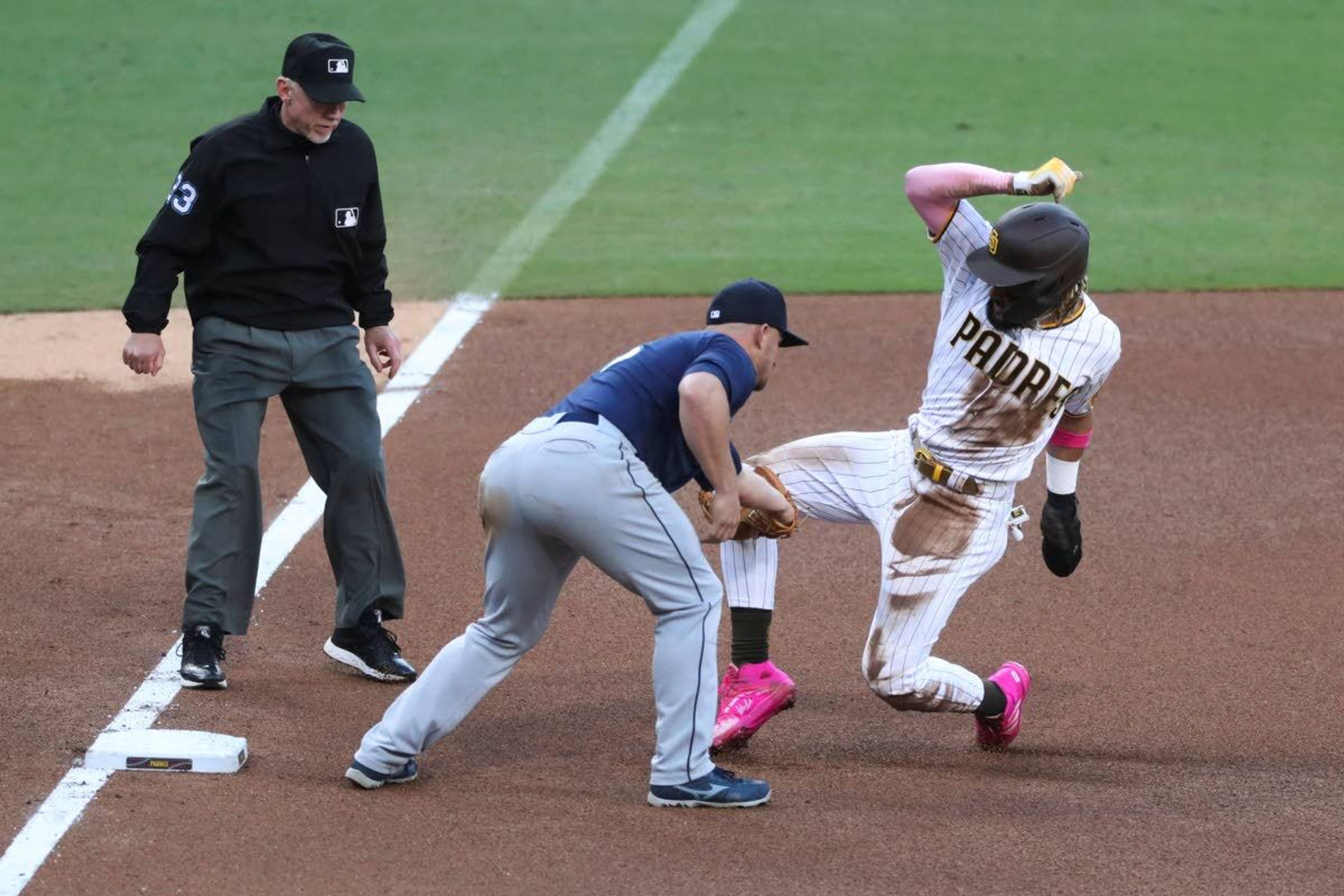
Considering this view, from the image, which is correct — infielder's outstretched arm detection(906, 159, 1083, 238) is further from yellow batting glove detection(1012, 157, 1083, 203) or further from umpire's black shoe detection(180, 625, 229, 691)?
umpire's black shoe detection(180, 625, 229, 691)

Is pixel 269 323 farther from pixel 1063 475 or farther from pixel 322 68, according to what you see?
pixel 1063 475

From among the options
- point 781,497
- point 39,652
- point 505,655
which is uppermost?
point 781,497

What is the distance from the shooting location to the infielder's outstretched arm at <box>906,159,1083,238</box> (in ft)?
17.4

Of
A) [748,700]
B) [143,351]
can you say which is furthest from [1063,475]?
[143,351]

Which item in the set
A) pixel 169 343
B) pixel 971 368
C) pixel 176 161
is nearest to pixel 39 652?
pixel 971 368

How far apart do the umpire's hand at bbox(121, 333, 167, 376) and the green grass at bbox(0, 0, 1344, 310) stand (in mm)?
4558

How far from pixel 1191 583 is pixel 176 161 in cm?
837

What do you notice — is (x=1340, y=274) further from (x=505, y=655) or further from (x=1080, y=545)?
(x=505, y=655)

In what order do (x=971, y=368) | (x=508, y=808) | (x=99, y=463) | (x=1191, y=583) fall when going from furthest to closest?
1. (x=99, y=463)
2. (x=1191, y=583)
3. (x=971, y=368)
4. (x=508, y=808)

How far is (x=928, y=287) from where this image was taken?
1074 cm

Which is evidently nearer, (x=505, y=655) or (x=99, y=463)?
(x=505, y=655)

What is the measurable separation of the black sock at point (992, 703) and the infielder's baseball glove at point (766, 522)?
0.75 meters

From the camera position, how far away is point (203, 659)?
19.1 feet

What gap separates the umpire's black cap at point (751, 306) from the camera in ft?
16.4
